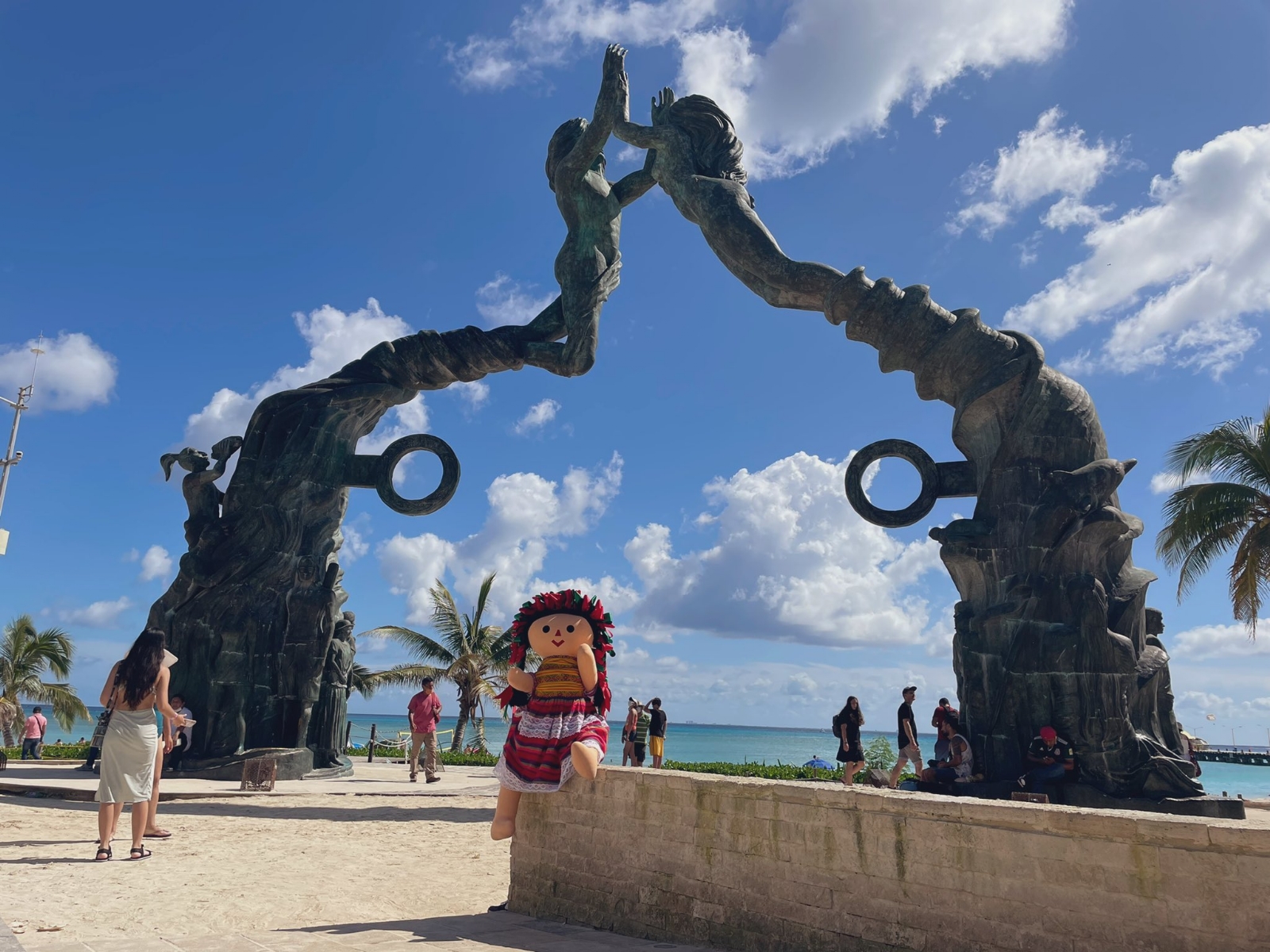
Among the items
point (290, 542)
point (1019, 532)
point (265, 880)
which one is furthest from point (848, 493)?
point (265, 880)

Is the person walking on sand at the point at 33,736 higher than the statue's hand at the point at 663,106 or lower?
lower

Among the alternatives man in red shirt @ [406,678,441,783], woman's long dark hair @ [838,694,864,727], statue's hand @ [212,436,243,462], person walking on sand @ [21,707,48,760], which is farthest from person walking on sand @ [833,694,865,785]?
person walking on sand @ [21,707,48,760]

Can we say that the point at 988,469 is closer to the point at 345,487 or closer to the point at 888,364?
the point at 888,364

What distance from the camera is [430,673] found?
26406 mm

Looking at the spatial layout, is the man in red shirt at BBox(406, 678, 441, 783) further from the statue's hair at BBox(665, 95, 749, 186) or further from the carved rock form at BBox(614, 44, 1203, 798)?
the statue's hair at BBox(665, 95, 749, 186)

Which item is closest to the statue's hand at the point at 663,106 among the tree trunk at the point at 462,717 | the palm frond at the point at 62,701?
the tree trunk at the point at 462,717

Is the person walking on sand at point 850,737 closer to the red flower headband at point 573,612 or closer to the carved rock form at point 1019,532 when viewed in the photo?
the carved rock form at point 1019,532

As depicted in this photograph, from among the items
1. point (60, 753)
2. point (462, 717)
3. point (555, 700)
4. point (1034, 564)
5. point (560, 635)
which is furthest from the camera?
point (462, 717)

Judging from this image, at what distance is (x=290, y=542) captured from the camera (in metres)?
13.3

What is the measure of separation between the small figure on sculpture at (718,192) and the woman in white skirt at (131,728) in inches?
353

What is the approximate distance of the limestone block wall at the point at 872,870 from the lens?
3.13 metres

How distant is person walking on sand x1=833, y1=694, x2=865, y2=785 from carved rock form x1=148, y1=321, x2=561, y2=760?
7.20 metres

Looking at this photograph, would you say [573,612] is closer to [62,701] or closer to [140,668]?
[140,668]

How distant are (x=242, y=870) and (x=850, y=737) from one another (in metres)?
7.93
